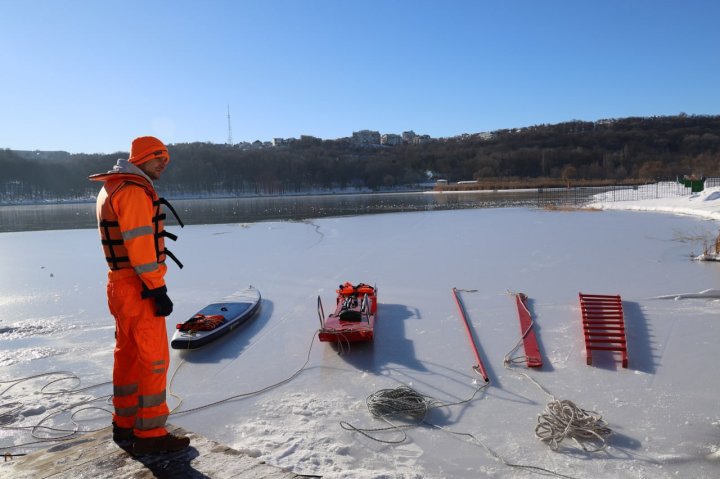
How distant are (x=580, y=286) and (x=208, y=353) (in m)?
5.09

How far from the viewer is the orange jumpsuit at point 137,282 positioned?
2555 millimetres

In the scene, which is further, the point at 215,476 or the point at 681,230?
the point at 681,230

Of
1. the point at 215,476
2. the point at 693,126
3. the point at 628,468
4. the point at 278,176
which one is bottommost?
the point at 628,468

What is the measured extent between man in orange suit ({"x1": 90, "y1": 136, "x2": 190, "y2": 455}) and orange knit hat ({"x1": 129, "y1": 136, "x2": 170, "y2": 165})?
0.05 metres

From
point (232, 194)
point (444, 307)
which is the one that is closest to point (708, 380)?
point (444, 307)

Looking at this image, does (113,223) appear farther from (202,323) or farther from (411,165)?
(411,165)

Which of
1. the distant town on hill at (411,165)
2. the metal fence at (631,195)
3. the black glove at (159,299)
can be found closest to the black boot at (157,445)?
the black glove at (159,299)

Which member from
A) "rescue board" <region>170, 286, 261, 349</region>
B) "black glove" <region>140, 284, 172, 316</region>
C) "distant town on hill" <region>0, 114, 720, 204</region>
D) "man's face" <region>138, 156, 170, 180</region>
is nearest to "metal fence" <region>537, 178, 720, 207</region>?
"rescue board" <region>170, 286, 261, 349</region>

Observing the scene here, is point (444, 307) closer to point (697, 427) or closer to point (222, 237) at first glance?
point (697, 427)

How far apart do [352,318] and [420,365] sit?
3.33 ft

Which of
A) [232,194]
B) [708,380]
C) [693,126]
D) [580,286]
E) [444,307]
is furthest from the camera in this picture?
[693,126]

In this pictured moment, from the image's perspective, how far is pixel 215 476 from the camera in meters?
2.41

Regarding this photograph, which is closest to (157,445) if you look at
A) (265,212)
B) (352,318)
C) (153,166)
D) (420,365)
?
(153,166)

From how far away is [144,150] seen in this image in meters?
2.79
